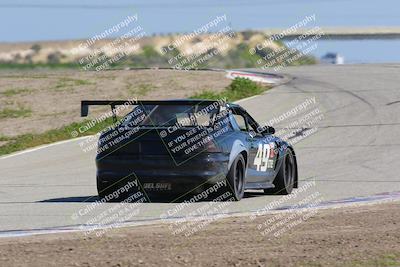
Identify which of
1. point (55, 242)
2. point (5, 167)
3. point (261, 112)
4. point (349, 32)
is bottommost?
point (349, 32)

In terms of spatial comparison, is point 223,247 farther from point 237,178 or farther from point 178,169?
point 237,178

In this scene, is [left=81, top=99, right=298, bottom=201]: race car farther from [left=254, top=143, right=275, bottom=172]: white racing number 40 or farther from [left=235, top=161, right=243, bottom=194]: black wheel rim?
[left=254, top=143, right=275, bottom=172]: white racing number 40

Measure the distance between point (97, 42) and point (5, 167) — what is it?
24.8 metres

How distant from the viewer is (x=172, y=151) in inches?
498

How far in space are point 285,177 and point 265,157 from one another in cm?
89

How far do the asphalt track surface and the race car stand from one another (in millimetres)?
324

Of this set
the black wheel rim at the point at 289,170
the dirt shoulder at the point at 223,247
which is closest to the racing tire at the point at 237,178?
the black wheel rim at the point at 289,170

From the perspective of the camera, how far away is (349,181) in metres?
16.3

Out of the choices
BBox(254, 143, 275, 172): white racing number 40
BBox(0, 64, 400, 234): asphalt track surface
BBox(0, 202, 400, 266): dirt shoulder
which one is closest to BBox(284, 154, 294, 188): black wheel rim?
BBox(0, 64, 400, 234): asphalt track surface

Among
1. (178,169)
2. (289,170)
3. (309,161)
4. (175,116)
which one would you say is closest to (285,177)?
(289,170)

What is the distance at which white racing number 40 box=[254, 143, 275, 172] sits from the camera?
13891 millimetres

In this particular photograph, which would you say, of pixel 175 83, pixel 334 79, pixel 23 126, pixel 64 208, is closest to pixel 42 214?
pixel 64 208

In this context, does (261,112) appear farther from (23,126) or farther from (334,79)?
(334,79)

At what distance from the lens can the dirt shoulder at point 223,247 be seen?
782 cm
